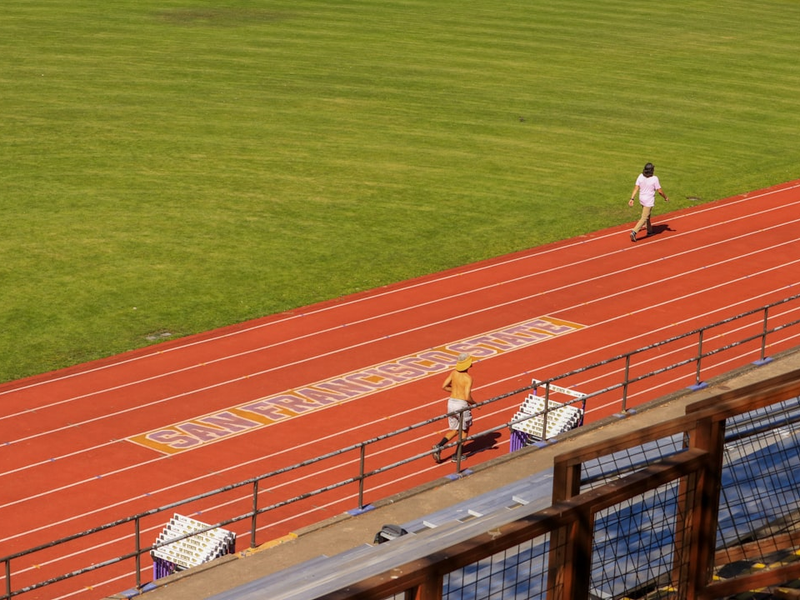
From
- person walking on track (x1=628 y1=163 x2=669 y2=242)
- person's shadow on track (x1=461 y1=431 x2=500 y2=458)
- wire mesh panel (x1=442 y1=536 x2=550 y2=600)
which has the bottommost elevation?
person's shadow on track (x1=461 y1=431 x2=500 y2=458)

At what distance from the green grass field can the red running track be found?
1.21 meters

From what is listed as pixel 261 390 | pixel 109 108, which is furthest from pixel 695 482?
pixel 109 108

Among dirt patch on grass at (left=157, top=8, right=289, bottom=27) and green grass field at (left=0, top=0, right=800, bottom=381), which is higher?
dirt patch on grass at (left=157, top=8, right=289, bottom=27)

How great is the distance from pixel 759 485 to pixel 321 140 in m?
31.6

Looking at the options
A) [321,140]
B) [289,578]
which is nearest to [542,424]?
[289,578]

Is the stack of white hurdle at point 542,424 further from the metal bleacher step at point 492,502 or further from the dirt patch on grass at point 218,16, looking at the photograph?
the dirt patch on grass at point 218,16

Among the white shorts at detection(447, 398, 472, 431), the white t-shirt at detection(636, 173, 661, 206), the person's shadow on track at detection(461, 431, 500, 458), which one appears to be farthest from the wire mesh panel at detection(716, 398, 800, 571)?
the white t-shirt at detection(636, 173, 661, 206)

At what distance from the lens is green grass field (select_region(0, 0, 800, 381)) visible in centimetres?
2562

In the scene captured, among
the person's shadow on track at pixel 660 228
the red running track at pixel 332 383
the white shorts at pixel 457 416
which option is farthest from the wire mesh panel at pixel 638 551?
the person's shadow on track at pixel 660 228

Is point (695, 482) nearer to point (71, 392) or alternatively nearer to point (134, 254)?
point (71, 392)

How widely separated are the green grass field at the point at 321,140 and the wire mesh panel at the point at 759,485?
56.2 ft

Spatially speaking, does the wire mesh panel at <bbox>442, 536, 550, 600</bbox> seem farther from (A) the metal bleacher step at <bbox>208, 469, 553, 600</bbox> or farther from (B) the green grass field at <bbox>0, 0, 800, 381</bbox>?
(B) the green grass field at <bbox>0, 0, 800, 381</bbox>

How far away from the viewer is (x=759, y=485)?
17.7 feet

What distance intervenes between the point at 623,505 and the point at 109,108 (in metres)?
A: 35.4
